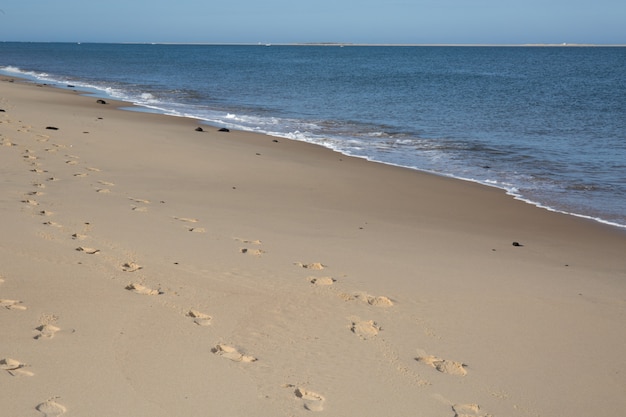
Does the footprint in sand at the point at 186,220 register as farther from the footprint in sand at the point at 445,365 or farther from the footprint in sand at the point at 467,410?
the footprint in sand at the point at 467,410

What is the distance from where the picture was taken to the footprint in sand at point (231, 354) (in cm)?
393

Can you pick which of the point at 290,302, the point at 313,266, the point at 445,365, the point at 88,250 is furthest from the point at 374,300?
the point at 88,250

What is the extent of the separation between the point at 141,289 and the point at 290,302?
1073mm

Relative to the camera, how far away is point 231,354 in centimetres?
398

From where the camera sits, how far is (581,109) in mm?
26312

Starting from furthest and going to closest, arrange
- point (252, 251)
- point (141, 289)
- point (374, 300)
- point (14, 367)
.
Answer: point (252, 251), point (374, 300), point (141, 289), point (14, 367)

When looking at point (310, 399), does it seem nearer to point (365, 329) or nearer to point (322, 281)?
point (365, 329)

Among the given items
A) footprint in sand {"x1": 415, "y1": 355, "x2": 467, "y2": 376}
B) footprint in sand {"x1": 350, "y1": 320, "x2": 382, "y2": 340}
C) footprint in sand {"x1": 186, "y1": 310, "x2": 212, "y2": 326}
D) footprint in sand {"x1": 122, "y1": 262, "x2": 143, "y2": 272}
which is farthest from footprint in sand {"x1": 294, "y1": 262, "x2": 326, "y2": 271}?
footprint in sand {"x1": 415, "y1": 355, "x2": 467, "y2": 376}

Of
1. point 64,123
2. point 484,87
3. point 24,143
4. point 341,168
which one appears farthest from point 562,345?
point 484,87

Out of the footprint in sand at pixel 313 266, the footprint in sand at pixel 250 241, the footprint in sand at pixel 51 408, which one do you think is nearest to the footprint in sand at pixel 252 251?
the footprint in sand at pixel 250 241

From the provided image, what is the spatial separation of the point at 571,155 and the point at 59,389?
45.9 feet

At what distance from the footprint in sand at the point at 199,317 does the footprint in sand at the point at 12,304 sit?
105cm

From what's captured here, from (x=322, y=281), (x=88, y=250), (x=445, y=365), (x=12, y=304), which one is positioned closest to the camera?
(x=445, y=365)

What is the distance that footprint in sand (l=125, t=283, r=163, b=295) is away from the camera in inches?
191
